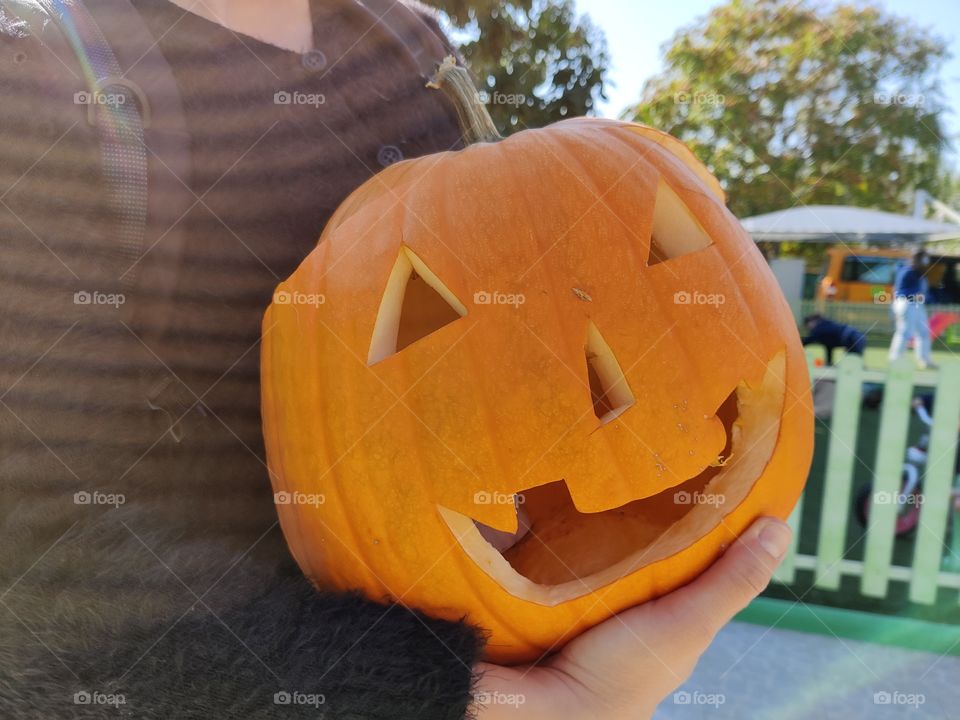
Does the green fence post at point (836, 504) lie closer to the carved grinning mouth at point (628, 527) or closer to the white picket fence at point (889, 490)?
the white picket fence at point (889, 490)

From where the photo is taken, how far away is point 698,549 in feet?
2.70

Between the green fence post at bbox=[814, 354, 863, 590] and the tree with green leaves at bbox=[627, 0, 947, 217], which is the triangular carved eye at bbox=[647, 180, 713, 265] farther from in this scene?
the tree with green leaves at bbox=[627, 0, 947, 217]

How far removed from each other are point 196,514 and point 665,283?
0.62m

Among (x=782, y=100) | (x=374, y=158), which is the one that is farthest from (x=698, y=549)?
(x=782, y=100)

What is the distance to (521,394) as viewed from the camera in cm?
78

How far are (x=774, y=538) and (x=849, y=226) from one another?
12.5m

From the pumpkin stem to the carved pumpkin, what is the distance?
15 centimetres

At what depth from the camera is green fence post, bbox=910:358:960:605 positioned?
295 centimetres

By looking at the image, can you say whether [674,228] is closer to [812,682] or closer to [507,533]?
[507,533]

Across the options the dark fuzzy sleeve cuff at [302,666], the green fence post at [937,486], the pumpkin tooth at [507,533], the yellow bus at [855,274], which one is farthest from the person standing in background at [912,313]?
the dark fuzzy sleeve cuff at [302,666]

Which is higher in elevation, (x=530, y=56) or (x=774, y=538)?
(x=530, y=56)

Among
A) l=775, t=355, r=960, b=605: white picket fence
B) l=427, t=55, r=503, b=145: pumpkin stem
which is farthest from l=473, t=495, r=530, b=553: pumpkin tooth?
l=775, t=355, r=960, b=605: white picket fence

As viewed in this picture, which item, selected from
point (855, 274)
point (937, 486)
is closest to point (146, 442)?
point (937, 486)

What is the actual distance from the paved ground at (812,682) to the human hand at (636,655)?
61.2 inches
